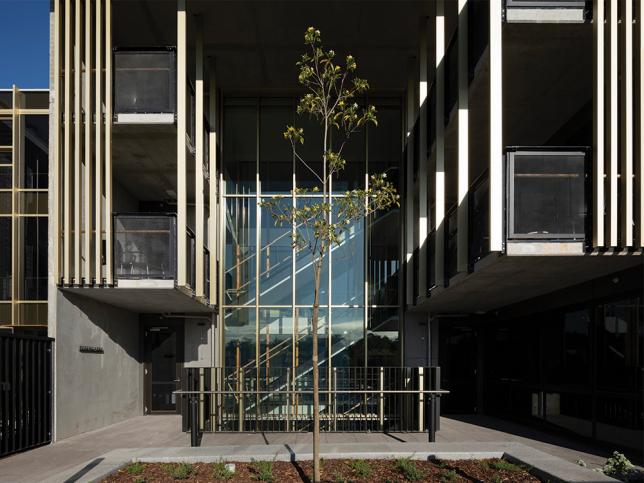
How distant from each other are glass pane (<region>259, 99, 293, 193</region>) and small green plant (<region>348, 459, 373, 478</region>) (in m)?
9.57

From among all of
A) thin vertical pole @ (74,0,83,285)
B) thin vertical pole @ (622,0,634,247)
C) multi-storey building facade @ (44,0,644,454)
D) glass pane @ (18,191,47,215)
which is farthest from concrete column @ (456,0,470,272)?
glass pane @ (18,191,47,215)

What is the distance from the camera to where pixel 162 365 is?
16.0 m

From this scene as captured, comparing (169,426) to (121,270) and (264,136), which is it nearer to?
(121,270)

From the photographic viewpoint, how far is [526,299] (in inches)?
511

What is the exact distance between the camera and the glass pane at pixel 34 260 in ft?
40.8

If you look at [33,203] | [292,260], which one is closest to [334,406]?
[292,260]

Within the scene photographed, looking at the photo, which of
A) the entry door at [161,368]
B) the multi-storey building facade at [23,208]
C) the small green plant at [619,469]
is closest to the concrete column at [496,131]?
the small green plant at [619,469]

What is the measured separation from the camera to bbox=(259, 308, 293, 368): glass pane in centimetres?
1577

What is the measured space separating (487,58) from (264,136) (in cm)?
857

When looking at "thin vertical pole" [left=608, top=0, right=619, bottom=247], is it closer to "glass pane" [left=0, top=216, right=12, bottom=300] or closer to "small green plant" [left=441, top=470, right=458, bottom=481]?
"small green plant" [left=441, top=470, right=458, bottom=481]

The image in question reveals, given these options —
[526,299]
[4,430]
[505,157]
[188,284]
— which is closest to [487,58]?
[505,157]

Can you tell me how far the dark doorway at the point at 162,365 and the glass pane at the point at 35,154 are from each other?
16.5 ft

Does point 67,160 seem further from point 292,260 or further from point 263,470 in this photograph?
point 263,470

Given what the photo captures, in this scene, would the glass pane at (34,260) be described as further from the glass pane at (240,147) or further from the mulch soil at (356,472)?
the mulch soil at (356,472)
